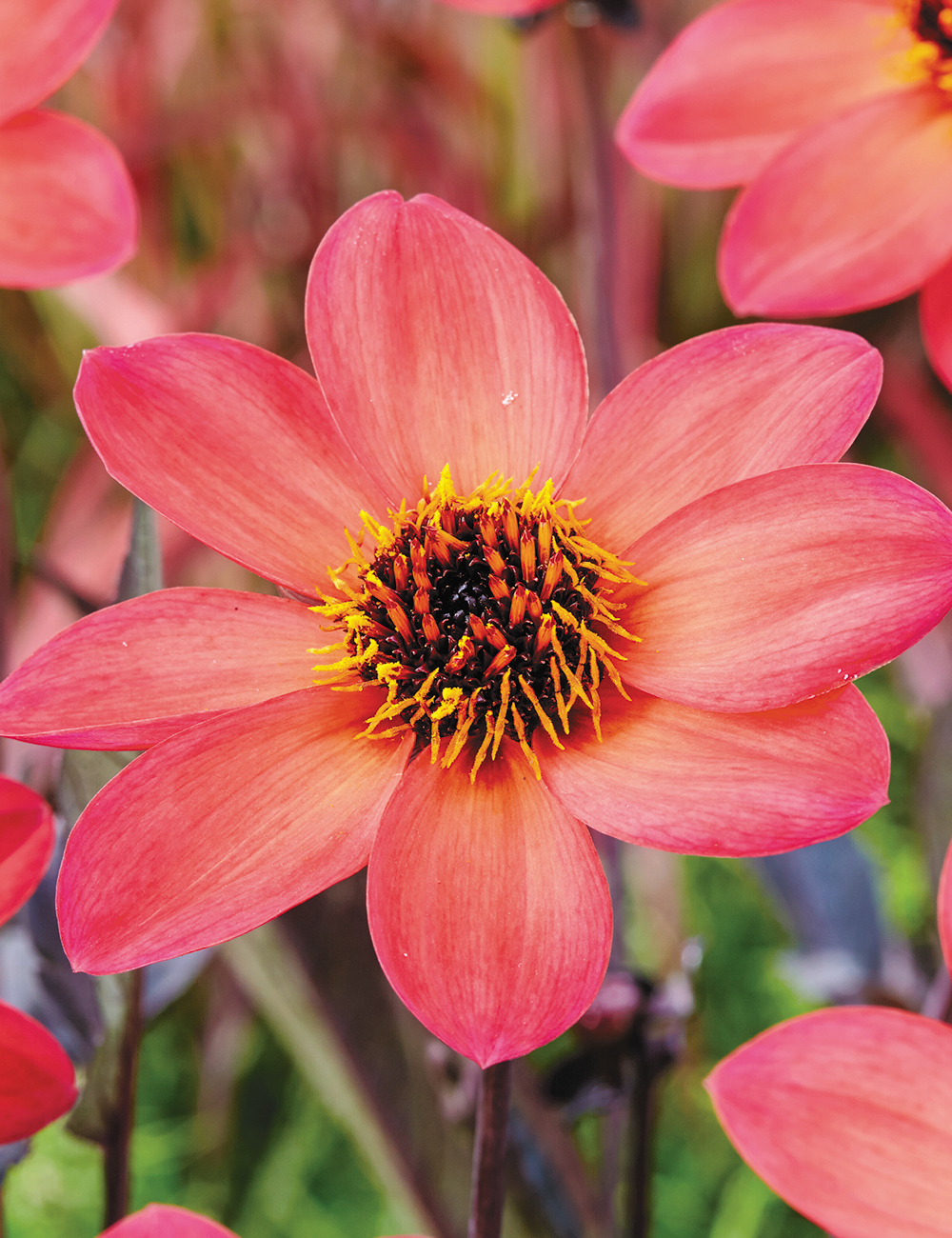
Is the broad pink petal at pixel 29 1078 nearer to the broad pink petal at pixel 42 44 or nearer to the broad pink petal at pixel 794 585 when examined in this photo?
the broad pink petal at pixel 794 585

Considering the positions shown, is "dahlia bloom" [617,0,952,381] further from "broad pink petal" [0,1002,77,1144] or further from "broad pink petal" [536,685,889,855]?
"broad pink petal" [0,1002,77,1144]

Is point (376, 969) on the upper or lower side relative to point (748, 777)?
lower

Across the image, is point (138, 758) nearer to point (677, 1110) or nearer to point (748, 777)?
point (748, 777)

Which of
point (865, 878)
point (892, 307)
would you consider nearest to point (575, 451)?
point (865, 878)

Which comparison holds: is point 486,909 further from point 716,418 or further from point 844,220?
point 844,220

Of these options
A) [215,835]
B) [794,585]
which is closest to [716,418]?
[794,585]

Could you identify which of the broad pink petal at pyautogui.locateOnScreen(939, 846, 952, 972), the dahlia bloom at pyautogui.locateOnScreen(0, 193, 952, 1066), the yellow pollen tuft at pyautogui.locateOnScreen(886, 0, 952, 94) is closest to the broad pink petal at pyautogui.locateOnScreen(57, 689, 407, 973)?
the dahlia bloom at pyautogui.locateOnScreen(0, 193, 952, 1066)
